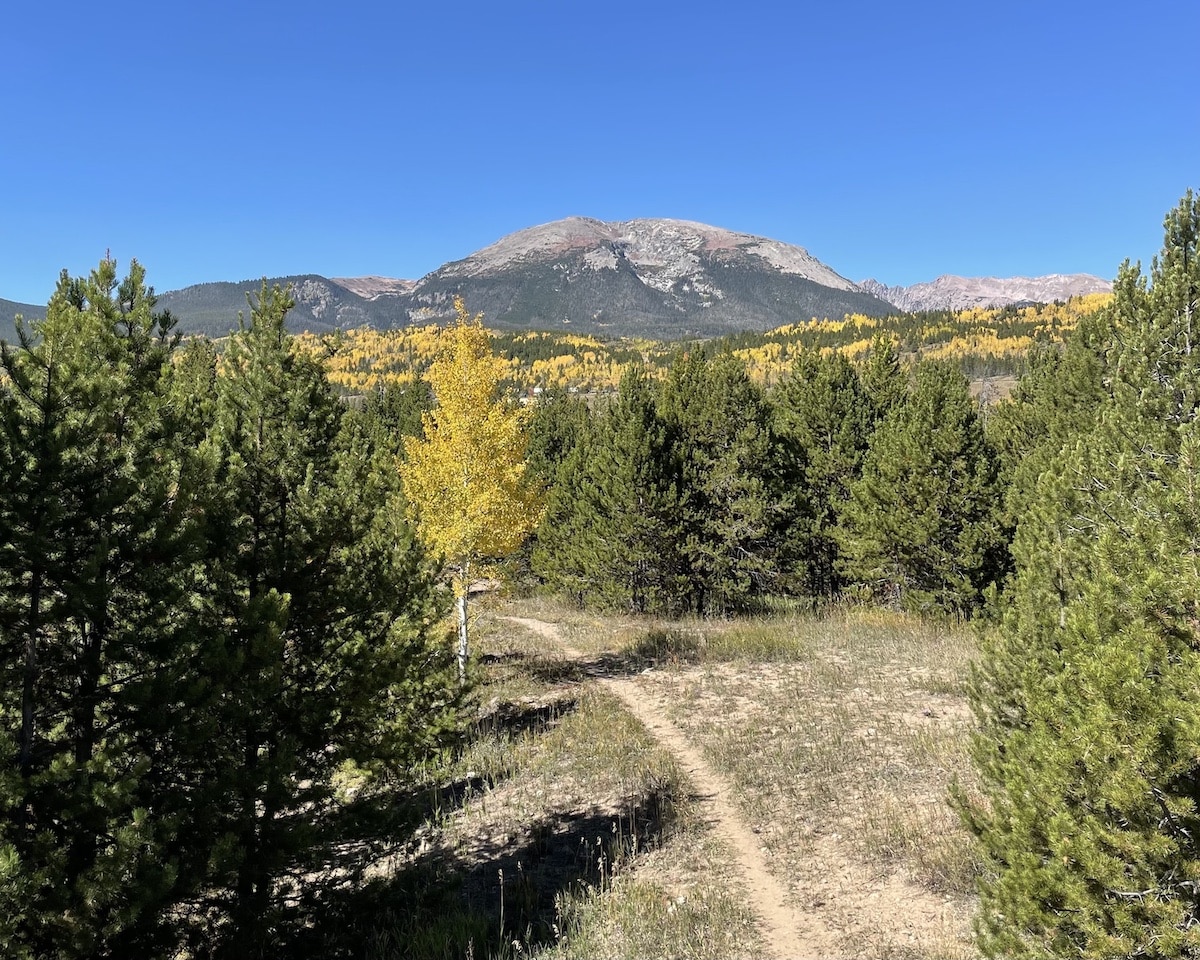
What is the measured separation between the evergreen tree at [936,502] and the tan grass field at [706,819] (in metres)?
2.89

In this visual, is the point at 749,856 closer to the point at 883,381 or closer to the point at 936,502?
the point at 936,502

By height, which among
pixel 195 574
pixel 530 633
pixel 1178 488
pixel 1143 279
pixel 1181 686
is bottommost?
pixel 530 633

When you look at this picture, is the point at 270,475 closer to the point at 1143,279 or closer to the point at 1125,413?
the point at 1125,413

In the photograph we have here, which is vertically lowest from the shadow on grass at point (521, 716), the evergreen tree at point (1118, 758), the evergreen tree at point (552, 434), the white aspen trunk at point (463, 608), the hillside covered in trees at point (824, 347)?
the shadow on grass at point (521, 716)

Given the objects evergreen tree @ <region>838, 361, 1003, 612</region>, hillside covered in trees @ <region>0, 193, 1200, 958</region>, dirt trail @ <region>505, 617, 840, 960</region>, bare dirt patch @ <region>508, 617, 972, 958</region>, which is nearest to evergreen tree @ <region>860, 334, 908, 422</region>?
evergreen tree @ <region>838, 361, 1003, 612</region>

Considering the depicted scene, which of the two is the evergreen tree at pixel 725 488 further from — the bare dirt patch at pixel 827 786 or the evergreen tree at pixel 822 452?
the bare dirt patch at pixel 827 786

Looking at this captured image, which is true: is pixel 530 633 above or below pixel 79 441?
below

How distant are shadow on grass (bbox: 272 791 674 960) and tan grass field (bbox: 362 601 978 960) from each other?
0.03 m

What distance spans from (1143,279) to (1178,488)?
19.0ft

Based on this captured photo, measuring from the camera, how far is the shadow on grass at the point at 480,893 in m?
6.80

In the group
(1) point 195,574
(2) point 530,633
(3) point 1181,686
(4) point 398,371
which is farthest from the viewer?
(4) point 398,371

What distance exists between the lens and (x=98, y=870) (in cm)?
459

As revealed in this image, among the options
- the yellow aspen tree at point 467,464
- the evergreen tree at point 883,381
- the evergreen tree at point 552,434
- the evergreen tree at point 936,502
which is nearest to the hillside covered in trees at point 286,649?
the yellow aspen tree at point 467,464

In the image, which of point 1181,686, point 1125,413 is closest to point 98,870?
point 1181,686
